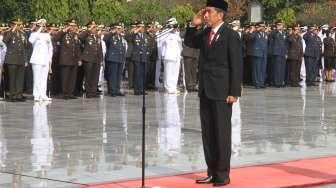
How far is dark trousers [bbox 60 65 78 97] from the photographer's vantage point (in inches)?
824

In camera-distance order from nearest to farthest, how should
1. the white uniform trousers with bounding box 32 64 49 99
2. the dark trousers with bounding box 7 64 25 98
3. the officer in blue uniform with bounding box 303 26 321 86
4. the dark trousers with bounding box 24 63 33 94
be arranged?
the white uniform trousers with bounding box 32 64 49 99 < the dark trousers with bounding box 7 64 25 98 < the dark trousers with bounding box 24 63 33 94 < the officer in blue uniform with bounding box 303 26 321 86

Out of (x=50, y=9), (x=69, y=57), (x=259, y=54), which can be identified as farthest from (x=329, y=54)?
(x=50, y=9)

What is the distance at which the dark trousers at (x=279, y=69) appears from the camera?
25.7m

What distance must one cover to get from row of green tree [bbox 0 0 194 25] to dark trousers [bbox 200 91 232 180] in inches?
1041

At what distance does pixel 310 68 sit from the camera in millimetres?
27281

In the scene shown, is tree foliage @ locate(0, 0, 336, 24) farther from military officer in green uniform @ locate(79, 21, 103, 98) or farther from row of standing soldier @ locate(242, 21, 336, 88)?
military officer in green uniform @ locate(79, 21, 103, 98)

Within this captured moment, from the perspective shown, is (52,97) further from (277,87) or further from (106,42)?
(277,87)

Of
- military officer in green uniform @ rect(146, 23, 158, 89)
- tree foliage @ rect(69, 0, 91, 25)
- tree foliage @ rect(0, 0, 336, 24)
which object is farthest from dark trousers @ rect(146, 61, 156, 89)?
tree foliage @ rect(69, 0, 91, 25)

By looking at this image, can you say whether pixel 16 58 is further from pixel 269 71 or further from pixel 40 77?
pixel 269 71

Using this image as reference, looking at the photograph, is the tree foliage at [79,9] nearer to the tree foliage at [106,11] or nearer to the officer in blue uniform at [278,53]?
the tree foliage at [106,11]

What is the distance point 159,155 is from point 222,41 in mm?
2798

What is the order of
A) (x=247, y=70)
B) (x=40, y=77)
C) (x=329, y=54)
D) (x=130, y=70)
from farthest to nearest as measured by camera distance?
(x=329, y=54) < (x=247, y=70) < (x=130, y=70) < (x=40, y=77)

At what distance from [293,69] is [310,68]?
129 cm

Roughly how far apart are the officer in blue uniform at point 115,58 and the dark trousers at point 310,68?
7956 millimetres
